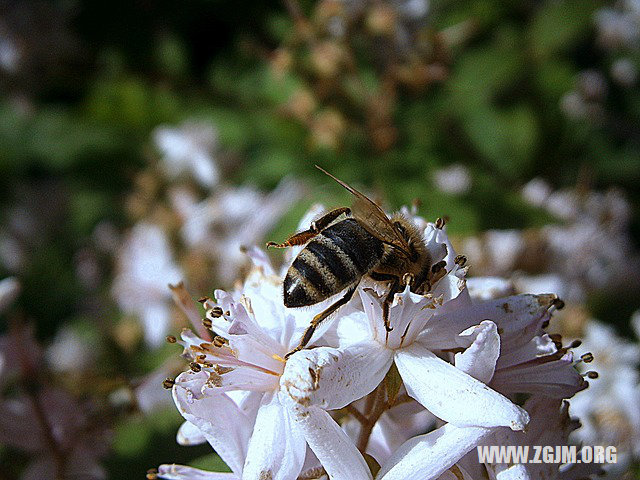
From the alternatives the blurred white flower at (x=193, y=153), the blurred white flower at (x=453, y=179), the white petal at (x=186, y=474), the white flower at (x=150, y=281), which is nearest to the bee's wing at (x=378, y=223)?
the white petal at (x=186, y=474)

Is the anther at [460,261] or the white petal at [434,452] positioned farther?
the anther at [460,261]

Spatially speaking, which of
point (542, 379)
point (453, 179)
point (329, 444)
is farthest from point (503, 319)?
point (453, 179)

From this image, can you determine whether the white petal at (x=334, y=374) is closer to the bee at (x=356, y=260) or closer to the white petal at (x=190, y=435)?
the bee at (x=356, y=260)

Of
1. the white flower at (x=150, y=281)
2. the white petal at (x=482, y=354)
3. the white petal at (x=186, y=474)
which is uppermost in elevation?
the white flower at (x=150, y=281)

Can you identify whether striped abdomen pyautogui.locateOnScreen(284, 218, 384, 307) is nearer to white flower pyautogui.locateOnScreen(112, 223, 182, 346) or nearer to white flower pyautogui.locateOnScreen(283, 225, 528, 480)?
white flower pyautogui.locateOnScreen(283, 225, 528, 480)

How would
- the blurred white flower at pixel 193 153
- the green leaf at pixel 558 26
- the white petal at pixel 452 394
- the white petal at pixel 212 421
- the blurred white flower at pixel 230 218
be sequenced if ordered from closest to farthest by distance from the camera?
the white petal at pixel 452 394 < the white petal at pixel 212 421 < the blurred white flower at pixel 230 218 < the blurred white flower at pixel 193 153 < the green leaf at pixel 558 26

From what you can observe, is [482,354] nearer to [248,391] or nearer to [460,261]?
[460,261]

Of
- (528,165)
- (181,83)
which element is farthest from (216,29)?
(528,165)
